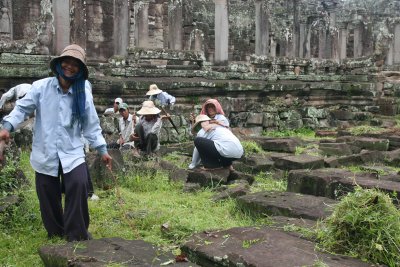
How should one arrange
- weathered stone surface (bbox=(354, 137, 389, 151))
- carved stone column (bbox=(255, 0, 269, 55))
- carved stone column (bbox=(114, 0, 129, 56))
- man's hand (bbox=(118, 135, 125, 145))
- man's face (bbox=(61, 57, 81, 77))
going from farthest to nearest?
carved stone column (bbox=(255, 0, 269, 55))
carved stone column (bbox=(114, 0, 129, 56))
weathered stone surface (bbox=(354, 137, 389, 151))
man's hand (bbox=(118, 135, 125, 145))
man's face (bbox=(61, 57, 81, 77))

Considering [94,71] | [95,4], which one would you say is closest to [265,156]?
[94,71]

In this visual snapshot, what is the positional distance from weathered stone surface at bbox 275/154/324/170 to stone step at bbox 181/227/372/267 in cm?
351

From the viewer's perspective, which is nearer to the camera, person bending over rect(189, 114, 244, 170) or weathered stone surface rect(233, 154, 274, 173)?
person bending over rect(189, 114, 244, 170)

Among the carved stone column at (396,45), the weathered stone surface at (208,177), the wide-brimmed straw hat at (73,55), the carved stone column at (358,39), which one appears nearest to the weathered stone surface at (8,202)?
the wide-brimmed straw hat at (73,55)

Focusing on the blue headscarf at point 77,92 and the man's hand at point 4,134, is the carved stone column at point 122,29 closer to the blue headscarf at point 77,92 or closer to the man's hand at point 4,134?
the blue headscarf at point 77,92

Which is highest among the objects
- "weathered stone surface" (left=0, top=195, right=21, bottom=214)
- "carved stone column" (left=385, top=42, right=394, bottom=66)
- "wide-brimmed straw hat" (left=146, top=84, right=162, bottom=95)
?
"carved stone column" (left=385, top=42, right=394, bottom=66)

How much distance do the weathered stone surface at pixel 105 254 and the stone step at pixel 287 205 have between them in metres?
1.43

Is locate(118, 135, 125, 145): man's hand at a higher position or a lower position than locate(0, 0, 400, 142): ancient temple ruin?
lower

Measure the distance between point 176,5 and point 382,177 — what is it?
10.1 meters

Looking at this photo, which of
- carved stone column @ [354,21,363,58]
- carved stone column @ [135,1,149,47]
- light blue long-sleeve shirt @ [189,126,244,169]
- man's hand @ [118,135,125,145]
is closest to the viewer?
light blue long-sleeve shirt @ [189,126,244,169]

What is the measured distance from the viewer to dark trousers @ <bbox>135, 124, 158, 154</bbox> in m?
7.23

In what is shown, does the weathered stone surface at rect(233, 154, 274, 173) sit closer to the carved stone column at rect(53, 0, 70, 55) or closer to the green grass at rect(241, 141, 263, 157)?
the green grass at rect(241, 141, 263, 157)

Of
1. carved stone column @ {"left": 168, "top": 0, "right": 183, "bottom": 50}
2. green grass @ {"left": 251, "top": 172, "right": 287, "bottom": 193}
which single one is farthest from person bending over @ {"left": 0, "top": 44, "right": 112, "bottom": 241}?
carved stone column @ {"left": 168, "top": 0, "right": 183, "bottom": 50}

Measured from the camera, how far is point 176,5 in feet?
47.5
